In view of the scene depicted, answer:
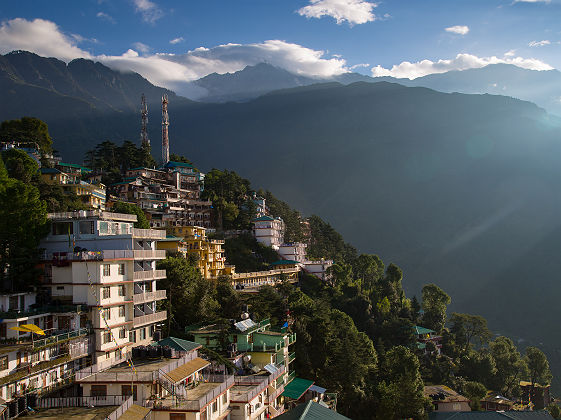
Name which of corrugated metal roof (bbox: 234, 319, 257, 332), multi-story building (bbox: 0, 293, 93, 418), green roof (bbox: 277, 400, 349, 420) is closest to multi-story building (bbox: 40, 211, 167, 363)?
multi-story building (bbox: 0, 293, 93, 418)

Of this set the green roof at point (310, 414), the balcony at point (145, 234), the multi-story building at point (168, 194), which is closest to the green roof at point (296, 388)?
the green roof at point (310, 414)

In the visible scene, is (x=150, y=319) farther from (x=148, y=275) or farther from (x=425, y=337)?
(x=425, y=337)

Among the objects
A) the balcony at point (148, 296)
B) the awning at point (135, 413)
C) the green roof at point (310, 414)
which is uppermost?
the balcony at point (148, 296)

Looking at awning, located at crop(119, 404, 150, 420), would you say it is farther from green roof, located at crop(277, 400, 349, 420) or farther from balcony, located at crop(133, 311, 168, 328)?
balcony, located at crop(133, 311, 168, 328)

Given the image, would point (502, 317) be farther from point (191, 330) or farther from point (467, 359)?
point (191, 330)

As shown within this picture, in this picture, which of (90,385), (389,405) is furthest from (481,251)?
(90,385)

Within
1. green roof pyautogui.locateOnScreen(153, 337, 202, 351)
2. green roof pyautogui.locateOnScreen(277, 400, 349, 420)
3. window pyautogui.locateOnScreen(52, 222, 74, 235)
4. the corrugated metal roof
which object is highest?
window pyautogui.locateOnScreen(52, 222, 74, 235)

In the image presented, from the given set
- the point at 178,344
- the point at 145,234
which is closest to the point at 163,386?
the point at 178,344

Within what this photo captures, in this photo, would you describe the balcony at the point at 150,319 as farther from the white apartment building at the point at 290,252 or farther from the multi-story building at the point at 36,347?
the white apartment building at the point at 290,252
